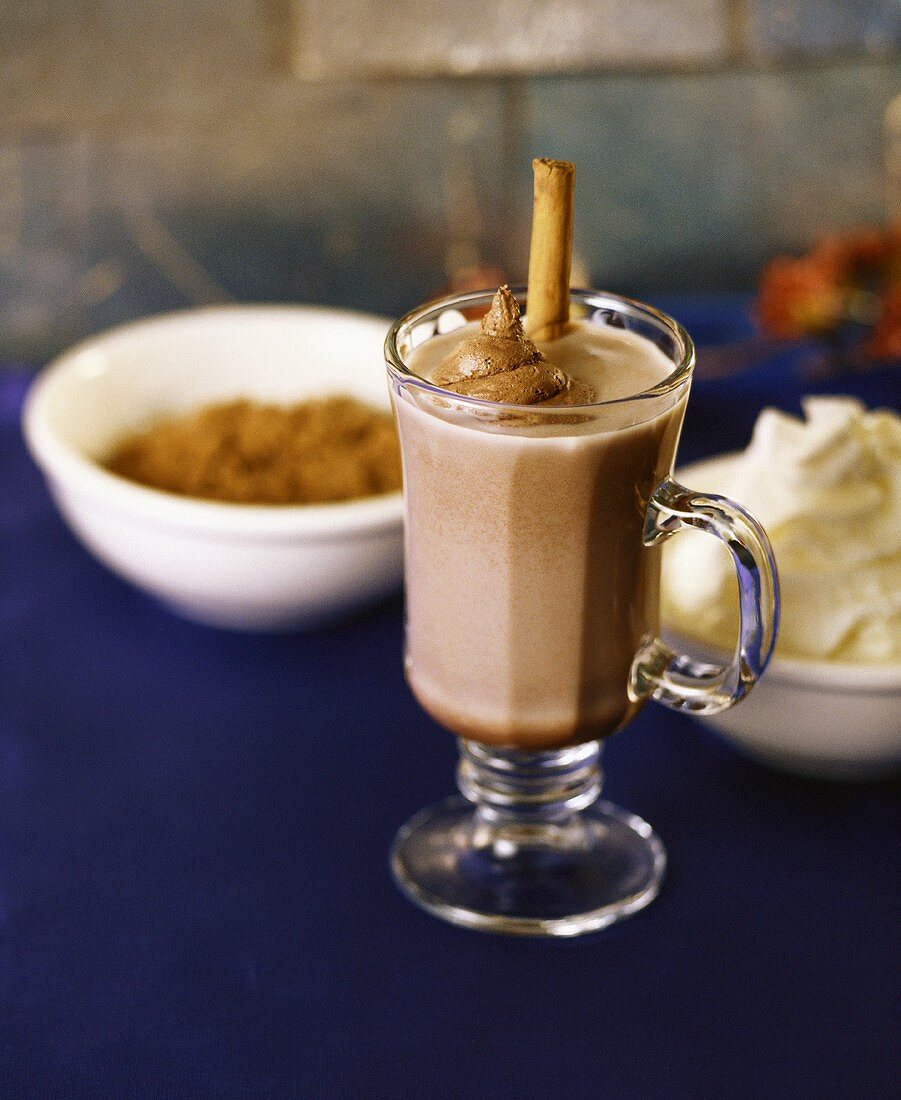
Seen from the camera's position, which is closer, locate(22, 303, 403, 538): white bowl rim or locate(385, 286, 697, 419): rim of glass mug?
locate(385, 286, 697, 419): rim of glass mug

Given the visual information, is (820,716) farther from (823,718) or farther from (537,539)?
(537,539)

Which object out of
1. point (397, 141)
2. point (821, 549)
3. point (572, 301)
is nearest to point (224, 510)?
point (572, 301)

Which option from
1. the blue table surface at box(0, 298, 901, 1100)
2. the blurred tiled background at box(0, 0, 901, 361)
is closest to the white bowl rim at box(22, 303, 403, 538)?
the blue table surface at box(0, 298, 901, 1100)

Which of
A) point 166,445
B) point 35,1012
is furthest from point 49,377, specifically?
point 35,1012

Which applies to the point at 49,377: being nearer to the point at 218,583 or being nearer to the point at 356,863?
the point at 218,583

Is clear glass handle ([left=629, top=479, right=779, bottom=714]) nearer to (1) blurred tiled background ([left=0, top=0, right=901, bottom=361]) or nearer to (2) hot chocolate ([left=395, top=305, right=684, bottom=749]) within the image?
(2) hot chocolate ([left=395, top=305, right=684, bottom=749])

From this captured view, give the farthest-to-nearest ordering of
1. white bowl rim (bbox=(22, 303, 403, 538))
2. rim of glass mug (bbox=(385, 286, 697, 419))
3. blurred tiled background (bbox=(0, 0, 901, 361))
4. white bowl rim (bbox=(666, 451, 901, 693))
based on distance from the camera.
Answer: blurred tiled background (bbox=(0, 0, 901, 361)), white bowl rim (bbox=(22, 303, 403, 538)), white bowl rim (bbox=(666, 451, 901, 693)), rim of glass mug (bbox=(385, 286, 697, 419))

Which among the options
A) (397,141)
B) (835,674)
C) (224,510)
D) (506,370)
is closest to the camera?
(506,370)

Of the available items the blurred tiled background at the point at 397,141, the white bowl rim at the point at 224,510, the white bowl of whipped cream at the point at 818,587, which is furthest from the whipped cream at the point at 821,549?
the blurred tiled background at the point at 397,141
